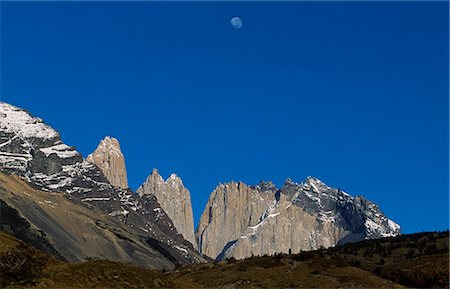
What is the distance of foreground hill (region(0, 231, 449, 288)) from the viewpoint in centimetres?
3639

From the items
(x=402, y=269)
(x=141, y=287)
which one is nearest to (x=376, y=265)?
(x=402, y=269)

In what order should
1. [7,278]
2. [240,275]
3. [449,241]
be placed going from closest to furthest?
[7,278], [240,275], [449,241]

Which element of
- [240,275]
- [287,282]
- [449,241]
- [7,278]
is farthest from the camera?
[449,241]

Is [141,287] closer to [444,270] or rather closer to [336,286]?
[336,286]

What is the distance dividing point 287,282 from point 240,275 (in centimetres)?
616

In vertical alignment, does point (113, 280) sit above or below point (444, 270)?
below

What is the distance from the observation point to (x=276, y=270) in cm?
6109

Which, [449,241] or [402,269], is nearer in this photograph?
[402,269]

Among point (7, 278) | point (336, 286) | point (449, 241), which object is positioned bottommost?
point (7, 278)

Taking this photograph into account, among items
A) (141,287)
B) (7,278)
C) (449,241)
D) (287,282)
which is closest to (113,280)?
(141,287)

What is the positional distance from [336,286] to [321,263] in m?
9.41

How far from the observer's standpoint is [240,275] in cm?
6053

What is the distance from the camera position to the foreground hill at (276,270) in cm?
3639

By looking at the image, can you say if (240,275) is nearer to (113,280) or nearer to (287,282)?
(287,282)
